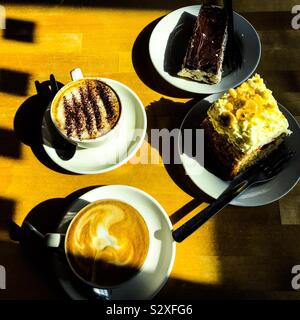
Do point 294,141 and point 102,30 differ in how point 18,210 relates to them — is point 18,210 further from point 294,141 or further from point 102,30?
point 294,141

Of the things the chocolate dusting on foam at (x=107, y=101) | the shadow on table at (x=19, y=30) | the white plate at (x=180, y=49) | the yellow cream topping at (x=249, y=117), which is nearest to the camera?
the yellow cream topping at (x=249, y=117)

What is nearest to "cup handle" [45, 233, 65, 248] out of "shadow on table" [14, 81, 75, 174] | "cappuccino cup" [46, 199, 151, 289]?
"cappuccino cup" [46, 199, 151, 289]

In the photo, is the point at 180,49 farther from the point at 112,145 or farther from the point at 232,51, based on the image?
the point at 112,145

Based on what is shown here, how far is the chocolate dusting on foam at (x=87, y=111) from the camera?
1169mm

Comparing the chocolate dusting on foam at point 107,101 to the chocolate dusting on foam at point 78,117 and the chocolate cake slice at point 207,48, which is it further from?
the chocolate cake slice at point 207,48

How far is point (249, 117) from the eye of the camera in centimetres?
108

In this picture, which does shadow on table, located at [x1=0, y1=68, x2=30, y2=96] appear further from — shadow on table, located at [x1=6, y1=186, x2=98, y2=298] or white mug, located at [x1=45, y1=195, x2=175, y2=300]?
white mug, located at [x1=45, y1=195, x2=175, y2=300]

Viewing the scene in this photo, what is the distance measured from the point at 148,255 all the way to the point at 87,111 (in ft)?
1.60

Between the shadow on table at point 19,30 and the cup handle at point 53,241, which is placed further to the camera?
the shadow on table at point 19,30

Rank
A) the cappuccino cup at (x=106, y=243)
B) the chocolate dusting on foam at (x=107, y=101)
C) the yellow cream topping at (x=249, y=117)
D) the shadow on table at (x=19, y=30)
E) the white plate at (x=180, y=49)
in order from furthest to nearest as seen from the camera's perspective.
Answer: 1. the shadow on table at (x=19, y=30)
2. the white plate at (x=180, y=49)
3. the chocolate dusting on foam at (x=107, y=101)
4. the yellow cream topping at (x=249, y=117)
5. the cappuccino cup at (x=106, y=243)

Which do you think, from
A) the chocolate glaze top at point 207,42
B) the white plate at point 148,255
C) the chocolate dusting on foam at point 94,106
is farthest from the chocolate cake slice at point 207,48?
the white plate at point 148,255

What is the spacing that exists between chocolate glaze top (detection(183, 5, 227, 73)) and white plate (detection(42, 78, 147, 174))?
239mm

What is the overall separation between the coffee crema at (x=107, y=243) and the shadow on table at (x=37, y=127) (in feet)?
0.88

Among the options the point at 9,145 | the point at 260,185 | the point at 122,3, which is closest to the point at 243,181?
the point at 260,185
